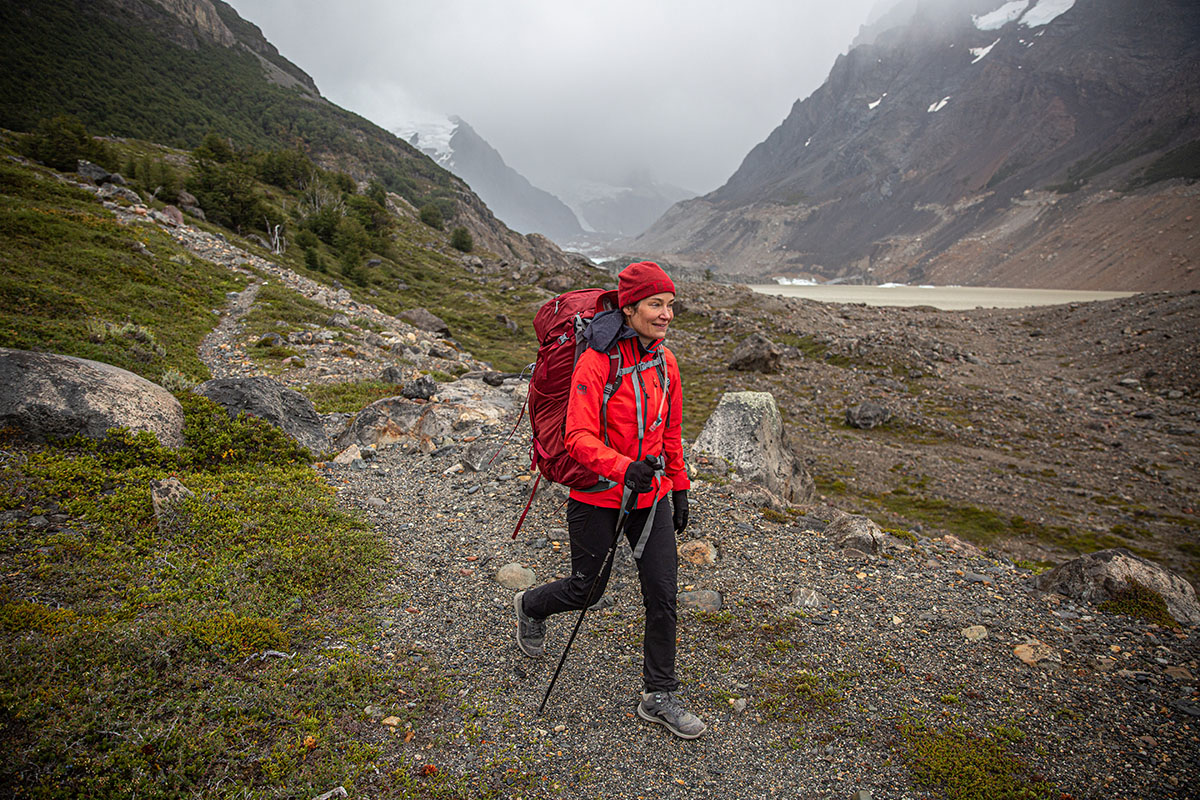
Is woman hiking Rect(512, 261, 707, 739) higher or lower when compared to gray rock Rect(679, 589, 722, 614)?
higher

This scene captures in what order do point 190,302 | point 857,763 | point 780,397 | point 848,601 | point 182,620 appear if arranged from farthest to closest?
point 780,397 → point 190,302 → point 848,601 → point 182,620 → point 857,763

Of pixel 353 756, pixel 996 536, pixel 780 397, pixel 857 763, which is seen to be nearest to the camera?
pixel 353 756

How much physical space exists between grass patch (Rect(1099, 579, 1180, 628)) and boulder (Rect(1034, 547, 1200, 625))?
4 centimetres

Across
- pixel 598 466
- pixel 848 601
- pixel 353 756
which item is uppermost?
pixel 598 466

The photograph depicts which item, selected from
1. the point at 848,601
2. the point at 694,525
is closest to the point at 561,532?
the point at 694,525

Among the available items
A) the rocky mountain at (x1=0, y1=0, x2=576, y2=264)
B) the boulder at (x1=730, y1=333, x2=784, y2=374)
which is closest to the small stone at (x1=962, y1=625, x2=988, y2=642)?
the boulder at (x1=730, y1=333, x2=784, y2=374)

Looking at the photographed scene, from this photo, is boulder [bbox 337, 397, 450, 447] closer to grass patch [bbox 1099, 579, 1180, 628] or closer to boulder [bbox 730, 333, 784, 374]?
grass patch [bbox 1099, 579, 1180, 628]

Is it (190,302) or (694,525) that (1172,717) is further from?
(190,302)

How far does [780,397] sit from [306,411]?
22373 millimetres

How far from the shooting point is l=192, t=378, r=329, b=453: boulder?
918cm

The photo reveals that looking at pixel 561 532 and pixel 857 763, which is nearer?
pixel 857 763

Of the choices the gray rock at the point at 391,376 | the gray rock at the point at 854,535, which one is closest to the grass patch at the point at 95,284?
the gray rock at the point at 391,376

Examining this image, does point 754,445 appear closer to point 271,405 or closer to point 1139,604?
point 1139,604

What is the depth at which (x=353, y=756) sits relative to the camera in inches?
149
